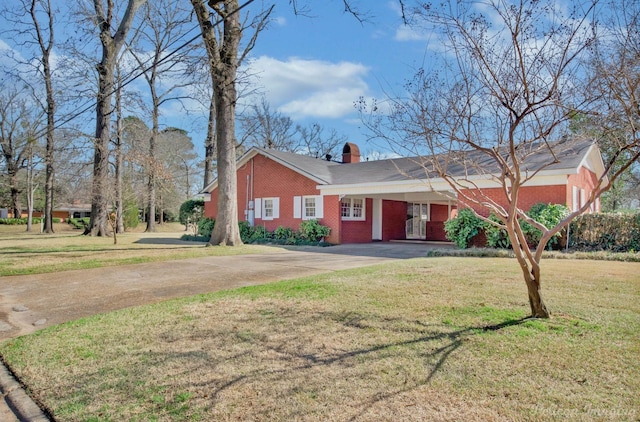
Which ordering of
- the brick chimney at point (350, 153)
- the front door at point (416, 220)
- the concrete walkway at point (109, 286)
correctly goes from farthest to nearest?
the brick chimney at point (350, 153) → the front door at point (416, 220) → the concrete walkway at point (109, 286)

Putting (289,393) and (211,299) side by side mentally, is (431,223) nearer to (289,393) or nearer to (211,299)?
(211,299)

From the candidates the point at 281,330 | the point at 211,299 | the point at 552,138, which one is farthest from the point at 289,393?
the point at 552,138

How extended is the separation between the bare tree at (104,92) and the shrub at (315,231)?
975 cm

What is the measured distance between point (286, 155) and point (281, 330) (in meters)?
17.7

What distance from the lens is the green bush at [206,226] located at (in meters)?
22.3

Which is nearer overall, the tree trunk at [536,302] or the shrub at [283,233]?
the tree trunk at [536,302]

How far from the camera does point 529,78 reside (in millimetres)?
4629

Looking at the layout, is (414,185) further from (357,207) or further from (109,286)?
(109,286)

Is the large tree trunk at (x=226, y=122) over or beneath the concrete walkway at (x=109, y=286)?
over

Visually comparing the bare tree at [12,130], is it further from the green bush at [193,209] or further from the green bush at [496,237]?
the green bush at [496,237]

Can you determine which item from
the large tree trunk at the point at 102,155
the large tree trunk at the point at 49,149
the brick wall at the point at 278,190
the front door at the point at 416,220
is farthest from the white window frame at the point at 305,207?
the large tree trunk at the point at 49,149

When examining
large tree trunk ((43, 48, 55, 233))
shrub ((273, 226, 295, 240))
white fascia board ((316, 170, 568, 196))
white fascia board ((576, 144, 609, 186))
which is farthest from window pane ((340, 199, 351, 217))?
large tree trunk ((43, 48, 55, 233))

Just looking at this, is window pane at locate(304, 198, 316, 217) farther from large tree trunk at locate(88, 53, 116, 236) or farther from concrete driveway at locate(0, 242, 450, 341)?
large tree trunk at locate(88, 53, 116, 236)

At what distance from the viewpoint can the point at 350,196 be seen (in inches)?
734
